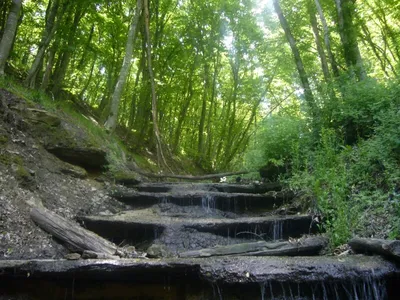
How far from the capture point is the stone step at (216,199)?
6.77m

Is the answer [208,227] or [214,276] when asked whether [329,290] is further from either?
[208,227]

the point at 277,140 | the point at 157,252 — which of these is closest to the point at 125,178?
the point at 157,252

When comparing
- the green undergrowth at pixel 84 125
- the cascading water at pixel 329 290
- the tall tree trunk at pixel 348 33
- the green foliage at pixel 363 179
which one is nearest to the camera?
the cascading water at pixel 329 290

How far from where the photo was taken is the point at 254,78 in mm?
19531

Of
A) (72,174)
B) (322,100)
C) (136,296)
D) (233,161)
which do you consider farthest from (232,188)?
(233,161)

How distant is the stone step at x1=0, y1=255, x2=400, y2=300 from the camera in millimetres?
3338

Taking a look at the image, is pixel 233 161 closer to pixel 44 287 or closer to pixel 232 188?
pixel 232 188

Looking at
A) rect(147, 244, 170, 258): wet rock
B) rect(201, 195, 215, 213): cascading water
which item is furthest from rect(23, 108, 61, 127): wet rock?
rect(147, 244, 170, 258): wet rock

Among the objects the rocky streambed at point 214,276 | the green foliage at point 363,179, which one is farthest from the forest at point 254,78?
the rocky streambed at point 214,276

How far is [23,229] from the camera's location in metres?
4.32

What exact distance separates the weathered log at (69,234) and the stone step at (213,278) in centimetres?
62

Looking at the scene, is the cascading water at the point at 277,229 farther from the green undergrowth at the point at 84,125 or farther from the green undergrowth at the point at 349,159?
the green undergrowth at the point at 84,125

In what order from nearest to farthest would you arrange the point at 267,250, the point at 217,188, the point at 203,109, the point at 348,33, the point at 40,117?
the point at 267,250 → the point at 40,117 → the point at 217,188 → the point at 348,33 → the point at 203,109

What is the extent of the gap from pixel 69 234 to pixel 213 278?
7.01ft
